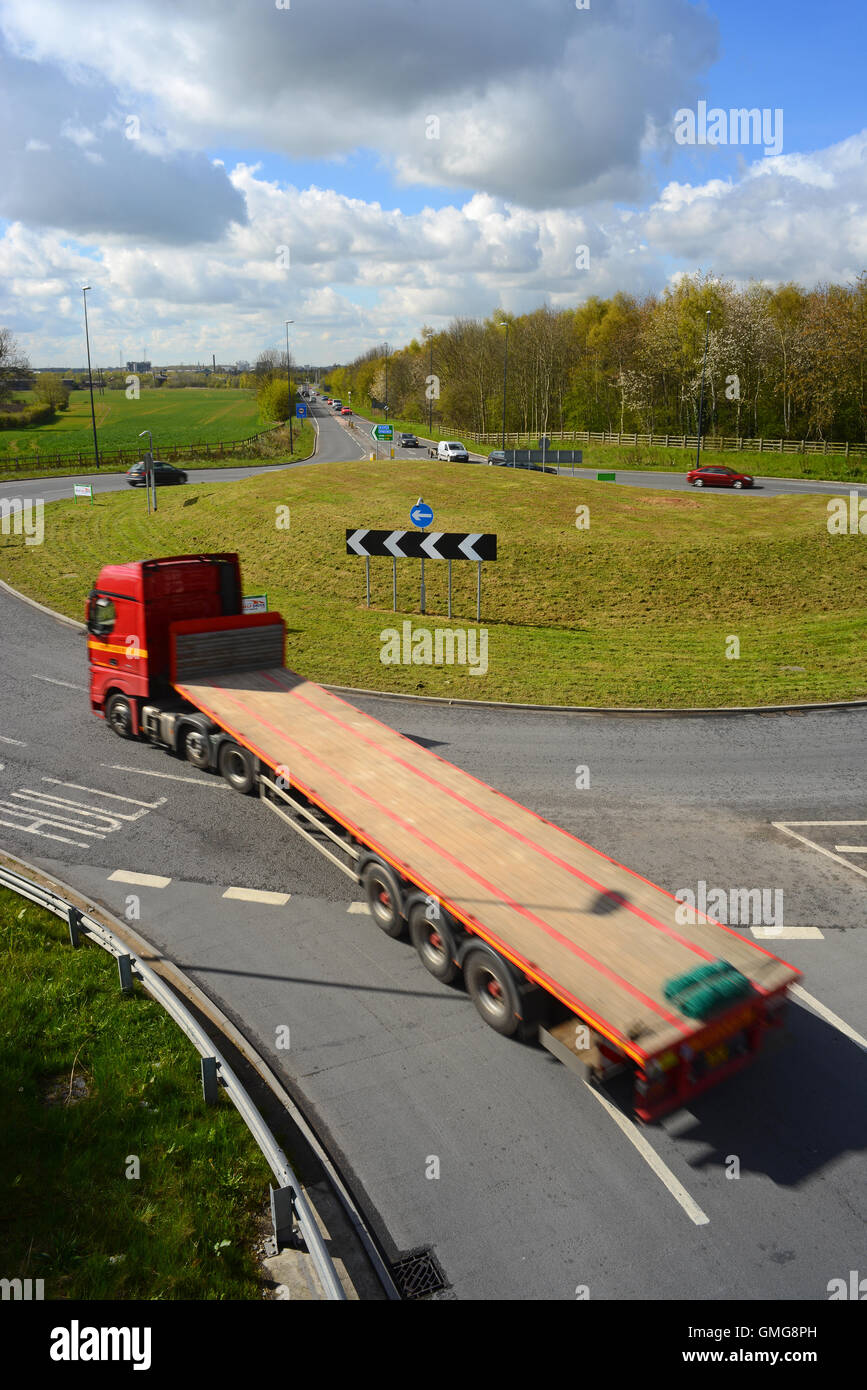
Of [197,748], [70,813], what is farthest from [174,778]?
[70,813]

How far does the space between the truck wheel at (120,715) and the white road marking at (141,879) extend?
15.2 feet

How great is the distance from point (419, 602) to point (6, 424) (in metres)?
85.8

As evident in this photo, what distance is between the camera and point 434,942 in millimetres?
9156

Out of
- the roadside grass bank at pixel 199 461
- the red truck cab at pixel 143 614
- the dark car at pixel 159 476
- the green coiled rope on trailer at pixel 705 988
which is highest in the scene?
the roadside grass bank at pixel 199 461

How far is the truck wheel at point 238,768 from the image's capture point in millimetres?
13148

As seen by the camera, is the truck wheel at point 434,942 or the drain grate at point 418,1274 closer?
the drain grate at point 418,1274

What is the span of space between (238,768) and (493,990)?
21.5ft

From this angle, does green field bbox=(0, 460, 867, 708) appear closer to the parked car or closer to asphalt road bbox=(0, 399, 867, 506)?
asphalt road bbox=(0, 399, 867, 506)

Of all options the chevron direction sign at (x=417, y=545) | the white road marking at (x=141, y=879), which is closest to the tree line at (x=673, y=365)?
the chevron direction sign at (x=417, y=545)

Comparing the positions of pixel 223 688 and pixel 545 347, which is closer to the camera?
pixel 223 688

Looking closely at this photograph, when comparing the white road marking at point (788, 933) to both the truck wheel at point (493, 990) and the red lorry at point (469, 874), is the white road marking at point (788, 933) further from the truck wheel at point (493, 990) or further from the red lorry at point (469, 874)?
the truck wheel at point (493, 990)

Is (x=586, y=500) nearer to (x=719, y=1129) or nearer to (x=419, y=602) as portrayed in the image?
(x=419, y=602)
